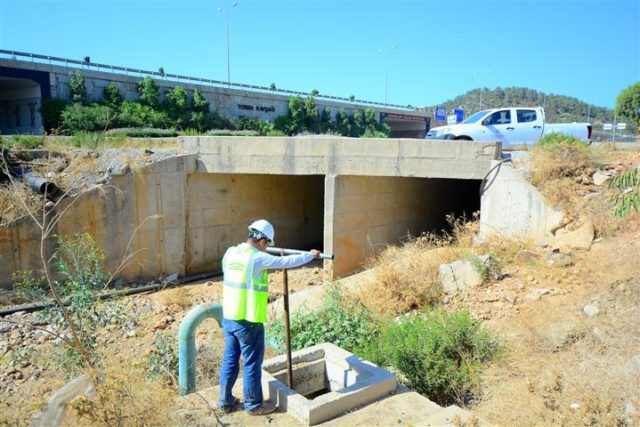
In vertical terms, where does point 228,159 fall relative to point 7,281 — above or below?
above

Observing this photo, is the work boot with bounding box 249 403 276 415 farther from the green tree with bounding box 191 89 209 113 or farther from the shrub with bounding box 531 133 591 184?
the green tree with bounding box 191 89 209 113

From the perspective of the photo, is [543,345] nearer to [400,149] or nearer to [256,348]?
[256,348]

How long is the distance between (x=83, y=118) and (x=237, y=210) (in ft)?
43.7

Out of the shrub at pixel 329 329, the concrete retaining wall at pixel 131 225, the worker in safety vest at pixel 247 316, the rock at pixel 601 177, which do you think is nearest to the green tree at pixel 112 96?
the concrete retaining wall at pixel 131 225

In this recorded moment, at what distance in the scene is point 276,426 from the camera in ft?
11.9

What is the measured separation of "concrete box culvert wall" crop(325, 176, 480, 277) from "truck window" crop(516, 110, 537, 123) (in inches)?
120

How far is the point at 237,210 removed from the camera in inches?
524

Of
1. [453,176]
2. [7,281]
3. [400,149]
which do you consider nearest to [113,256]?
[7,281]

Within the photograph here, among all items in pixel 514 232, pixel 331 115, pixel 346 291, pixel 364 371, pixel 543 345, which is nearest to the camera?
pixel 364 371

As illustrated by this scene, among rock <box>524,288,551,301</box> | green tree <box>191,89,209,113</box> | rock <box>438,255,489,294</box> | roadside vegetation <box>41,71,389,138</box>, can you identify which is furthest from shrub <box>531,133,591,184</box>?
green tree <box>191,89,209,113</box>

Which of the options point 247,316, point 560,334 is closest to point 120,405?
point 247,316

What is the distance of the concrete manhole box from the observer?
3.71 m

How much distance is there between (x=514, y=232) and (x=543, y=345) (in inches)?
162

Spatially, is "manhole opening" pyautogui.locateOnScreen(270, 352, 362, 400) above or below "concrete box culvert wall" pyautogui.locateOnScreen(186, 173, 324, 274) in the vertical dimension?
below
